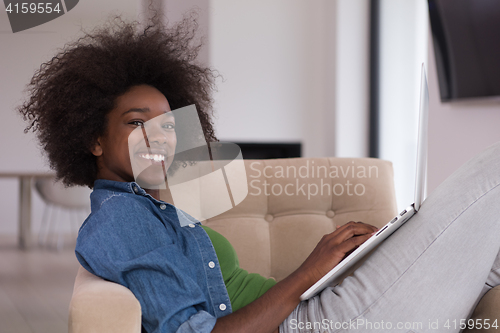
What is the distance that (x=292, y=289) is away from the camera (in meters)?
0.77

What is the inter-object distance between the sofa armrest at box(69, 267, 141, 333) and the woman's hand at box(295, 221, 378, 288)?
0.30 meters

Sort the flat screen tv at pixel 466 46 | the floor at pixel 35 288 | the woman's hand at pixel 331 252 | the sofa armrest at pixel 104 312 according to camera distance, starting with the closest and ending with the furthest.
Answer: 1. the sofa armrest at pixel 104 312
2. the woman's hand at pixel 331 252
3. the flat screen tv at pixel 466 46
4. the floor at pixel 35 288

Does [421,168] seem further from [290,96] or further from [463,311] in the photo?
[290,96]

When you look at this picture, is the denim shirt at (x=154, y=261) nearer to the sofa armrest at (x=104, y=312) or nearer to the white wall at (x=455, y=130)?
the sofa armrest at (x=104, y=312)

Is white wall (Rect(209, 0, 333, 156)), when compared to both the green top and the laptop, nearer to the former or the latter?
the green top

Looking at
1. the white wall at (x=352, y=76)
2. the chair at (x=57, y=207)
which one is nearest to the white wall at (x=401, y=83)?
the white wall at (x=352, y=76)

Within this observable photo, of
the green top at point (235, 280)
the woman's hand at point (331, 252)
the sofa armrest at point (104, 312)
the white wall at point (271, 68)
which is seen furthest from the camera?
the white wall at point (271, 68)

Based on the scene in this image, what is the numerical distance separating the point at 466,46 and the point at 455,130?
0.37m

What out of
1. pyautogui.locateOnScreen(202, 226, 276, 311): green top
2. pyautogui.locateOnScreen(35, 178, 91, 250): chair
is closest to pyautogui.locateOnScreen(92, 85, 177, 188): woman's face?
pyautogui.locateOnScreen(202, 226, 276, 311): green top

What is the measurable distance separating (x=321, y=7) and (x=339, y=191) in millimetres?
2094

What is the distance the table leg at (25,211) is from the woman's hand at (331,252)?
9.50 feet

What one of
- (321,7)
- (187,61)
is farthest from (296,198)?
(321,7)

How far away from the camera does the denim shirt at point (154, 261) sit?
0.69 meters

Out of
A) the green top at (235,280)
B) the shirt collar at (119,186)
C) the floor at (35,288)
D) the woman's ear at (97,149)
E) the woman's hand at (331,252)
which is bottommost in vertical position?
the floor at (35,288)
